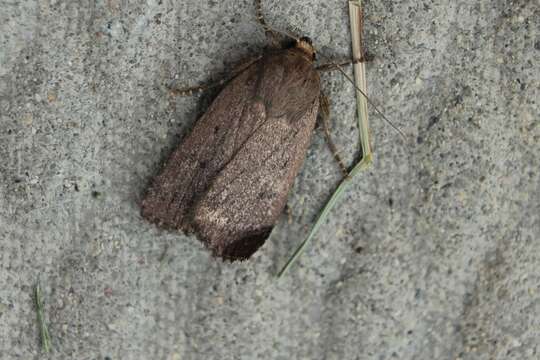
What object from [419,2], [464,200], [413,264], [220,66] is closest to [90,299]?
[220,66]

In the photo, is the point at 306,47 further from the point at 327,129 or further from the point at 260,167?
the point at 260,167

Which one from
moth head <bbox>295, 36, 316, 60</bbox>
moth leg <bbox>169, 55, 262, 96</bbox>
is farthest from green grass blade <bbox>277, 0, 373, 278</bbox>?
moth leg <bbox>169, 55, 262, 96</bbox>

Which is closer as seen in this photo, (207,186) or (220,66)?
(207,186)

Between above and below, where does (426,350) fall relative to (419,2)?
below

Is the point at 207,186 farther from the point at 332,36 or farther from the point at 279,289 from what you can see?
the point at 332,36

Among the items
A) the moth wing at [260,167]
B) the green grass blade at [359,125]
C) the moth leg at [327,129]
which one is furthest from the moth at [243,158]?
the green grass blade at [359,125]

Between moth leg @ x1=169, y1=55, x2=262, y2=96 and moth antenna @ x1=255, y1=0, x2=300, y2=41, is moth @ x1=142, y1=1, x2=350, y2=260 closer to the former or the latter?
moth leg @ x1=169, y1=55, x2=262, y2=96
